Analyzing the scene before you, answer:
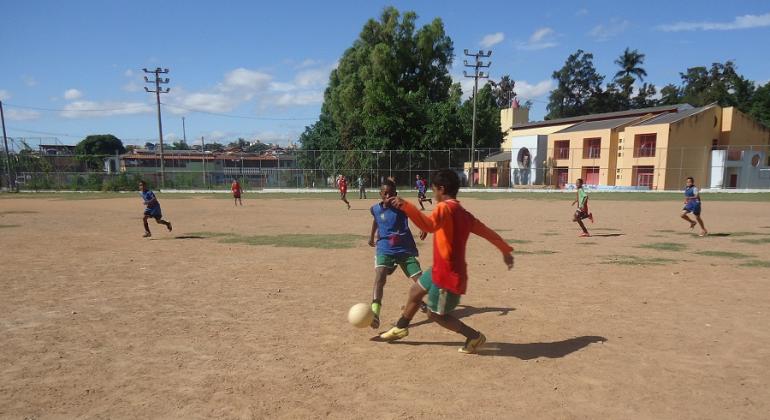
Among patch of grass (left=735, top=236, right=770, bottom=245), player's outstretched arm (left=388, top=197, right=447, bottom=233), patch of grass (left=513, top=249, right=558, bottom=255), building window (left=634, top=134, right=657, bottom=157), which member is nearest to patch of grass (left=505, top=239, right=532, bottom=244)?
patch of grass (left=513, top=249, right=558, bottom=255)

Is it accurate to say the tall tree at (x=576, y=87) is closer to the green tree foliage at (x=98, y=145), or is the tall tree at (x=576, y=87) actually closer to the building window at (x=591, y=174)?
the building window at (x=591, y=174)

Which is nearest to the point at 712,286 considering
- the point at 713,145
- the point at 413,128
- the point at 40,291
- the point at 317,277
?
the point at 317,277

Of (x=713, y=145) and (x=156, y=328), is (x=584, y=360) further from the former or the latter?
(x=713, y=145)

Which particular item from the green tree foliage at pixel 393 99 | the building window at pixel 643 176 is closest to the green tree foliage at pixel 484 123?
the green tree foliage at pixel 393 99

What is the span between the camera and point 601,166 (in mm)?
49469

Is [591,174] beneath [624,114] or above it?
beneath

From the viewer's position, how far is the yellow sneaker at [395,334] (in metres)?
5.09

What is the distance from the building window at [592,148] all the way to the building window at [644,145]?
11.6 ft

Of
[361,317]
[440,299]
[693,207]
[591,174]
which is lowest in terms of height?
[361,317]

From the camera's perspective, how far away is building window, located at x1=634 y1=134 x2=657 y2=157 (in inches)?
1823

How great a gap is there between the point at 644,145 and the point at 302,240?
149 ft

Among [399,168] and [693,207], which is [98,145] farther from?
[693,207]

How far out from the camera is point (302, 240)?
12984 millimetres

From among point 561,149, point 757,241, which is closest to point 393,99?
point 561,149
